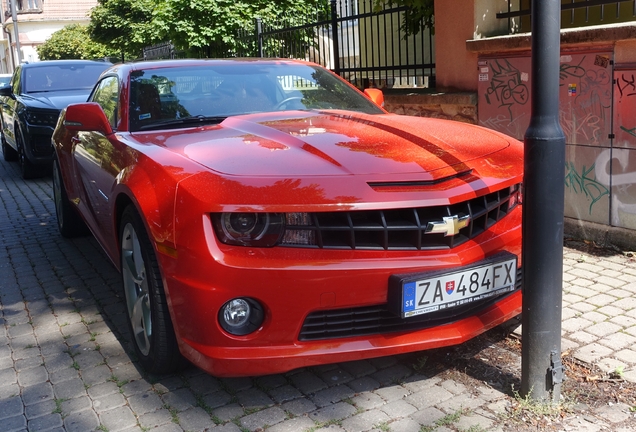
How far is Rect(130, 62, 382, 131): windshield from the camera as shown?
4145 millimetres

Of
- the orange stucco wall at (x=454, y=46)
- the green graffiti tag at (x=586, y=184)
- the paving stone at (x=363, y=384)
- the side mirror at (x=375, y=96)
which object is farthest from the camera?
the orange stucco wall at (x=454, y=46)

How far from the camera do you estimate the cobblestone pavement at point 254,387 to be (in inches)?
116

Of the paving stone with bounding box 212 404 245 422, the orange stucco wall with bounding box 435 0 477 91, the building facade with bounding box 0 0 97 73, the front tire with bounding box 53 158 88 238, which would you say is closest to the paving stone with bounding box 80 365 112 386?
the paving stone with bounding box 212 404 245 422

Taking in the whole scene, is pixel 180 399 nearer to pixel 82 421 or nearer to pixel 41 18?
pixel 82 421

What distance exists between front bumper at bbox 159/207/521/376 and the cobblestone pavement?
0.29m

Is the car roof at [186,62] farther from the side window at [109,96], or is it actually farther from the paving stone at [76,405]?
the paving stone at [76,405]

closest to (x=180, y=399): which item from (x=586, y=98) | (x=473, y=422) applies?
(x=473, y=422)

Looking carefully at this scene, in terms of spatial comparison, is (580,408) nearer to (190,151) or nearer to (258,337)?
(258,337)

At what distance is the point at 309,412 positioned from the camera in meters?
3.03

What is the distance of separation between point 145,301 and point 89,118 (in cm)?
140

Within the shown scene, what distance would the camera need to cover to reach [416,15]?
808 centimetres

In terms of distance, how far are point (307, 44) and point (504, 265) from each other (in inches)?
300

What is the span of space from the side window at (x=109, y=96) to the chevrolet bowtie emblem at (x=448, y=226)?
2221 mm

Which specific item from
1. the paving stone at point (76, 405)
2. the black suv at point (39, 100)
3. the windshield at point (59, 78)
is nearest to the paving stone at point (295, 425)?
the paving stone at point (76, 405)
